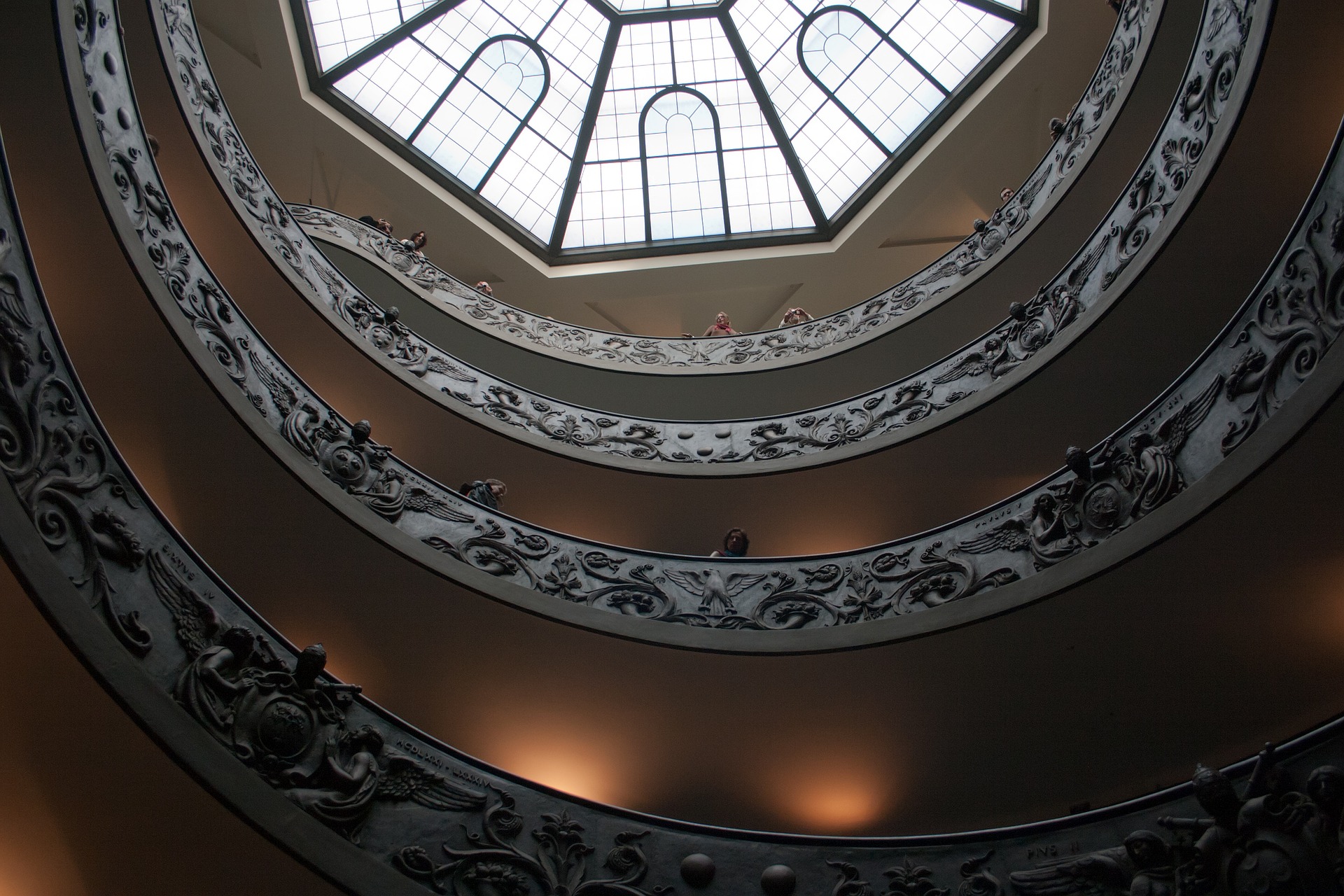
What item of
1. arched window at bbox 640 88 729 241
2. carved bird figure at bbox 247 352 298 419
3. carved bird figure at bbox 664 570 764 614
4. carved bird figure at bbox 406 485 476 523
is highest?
arched window at bbox 640 88 729 241

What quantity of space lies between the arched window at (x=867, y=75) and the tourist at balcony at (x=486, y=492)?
1209 cm

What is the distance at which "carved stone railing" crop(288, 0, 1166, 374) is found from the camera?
13711 millimetres

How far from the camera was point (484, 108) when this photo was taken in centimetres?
1944

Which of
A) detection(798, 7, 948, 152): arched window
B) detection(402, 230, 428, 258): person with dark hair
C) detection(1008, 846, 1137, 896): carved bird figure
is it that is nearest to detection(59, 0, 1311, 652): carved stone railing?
detection(1008, 846, 1137, 896): carved bird figure

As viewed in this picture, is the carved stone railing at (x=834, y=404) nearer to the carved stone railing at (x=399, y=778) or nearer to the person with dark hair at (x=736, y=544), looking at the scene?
the person with dark hair at (x=736, y=544)

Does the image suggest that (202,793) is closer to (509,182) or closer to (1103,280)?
(1103,280)

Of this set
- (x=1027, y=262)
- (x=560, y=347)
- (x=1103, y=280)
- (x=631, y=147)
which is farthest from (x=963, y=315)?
(x=631, y=147)

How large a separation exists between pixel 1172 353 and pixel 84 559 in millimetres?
11193

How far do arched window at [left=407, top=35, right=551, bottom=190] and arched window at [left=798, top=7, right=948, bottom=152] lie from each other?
19.0 ft

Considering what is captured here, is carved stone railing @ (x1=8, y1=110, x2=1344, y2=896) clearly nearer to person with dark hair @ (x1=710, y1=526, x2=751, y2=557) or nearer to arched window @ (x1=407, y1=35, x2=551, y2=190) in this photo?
person with dark hair @ (x1=710, y1=526, x2=751, y2=557)

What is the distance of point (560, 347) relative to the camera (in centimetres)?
1658

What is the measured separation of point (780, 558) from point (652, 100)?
43.4 ft

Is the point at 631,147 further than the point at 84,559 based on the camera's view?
Yes

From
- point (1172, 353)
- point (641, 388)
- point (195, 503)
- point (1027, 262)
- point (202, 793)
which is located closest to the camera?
point (202, 793)
